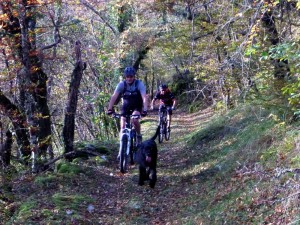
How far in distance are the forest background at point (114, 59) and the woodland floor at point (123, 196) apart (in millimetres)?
1152

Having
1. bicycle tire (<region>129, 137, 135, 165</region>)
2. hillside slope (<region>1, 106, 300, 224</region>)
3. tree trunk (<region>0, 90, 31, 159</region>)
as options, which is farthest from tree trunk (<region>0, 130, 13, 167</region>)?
bicycle tire (<region>129, 137, 135, 165</region>)

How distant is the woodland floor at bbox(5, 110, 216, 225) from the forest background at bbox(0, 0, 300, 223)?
1.15 m

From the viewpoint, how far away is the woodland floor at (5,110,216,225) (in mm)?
6453

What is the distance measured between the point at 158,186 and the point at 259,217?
3.19 m

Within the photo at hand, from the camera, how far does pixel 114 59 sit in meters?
20.9

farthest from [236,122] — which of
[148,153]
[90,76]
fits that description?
[90,76]

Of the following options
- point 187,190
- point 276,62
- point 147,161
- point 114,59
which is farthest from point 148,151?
point 114,59

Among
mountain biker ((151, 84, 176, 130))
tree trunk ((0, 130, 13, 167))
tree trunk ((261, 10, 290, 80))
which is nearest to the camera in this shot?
tree trunk ((261, 10, 290, 80))

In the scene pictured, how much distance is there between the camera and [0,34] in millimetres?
9523

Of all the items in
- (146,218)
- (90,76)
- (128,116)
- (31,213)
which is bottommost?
(146,218)

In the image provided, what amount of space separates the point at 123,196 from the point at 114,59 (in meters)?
13.9

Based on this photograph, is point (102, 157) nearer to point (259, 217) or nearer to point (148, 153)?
point (148, 153)

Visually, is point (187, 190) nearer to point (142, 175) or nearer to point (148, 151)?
point (142, 175)

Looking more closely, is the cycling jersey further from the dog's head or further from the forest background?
the dog's head
